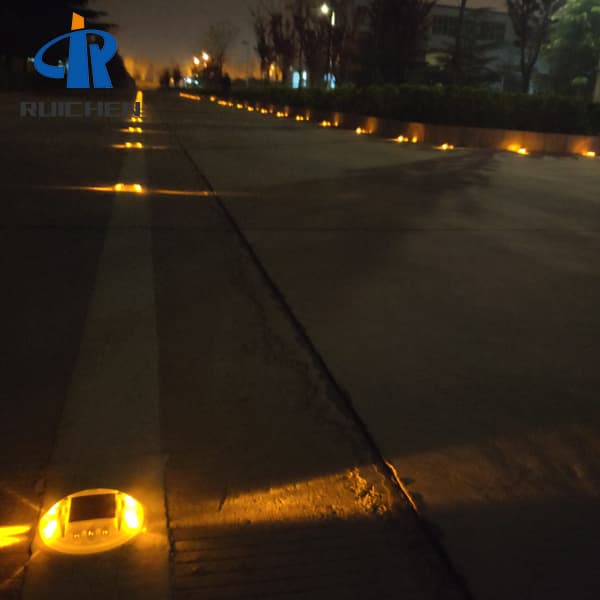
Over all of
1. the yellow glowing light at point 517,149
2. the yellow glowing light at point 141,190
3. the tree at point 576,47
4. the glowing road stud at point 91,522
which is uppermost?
the tree at point 576,47

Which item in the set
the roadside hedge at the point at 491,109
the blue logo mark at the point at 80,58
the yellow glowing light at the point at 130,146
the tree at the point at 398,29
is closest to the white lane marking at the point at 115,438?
the yellow glowing light at the point at 130,146

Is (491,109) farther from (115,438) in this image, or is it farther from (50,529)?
(50,529)

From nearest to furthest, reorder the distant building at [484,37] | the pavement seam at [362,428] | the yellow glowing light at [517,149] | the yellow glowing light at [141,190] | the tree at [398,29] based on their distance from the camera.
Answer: the pavement seam at [362,428]
the yellow glowing light at [141,190]
the yellow glowing light at [517,149]
the tree at [398,29]
the distant building at [484,37]

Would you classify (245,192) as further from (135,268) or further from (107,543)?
(107,543)

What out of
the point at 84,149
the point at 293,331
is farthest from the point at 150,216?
the point at 84,149

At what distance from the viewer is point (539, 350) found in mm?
5316

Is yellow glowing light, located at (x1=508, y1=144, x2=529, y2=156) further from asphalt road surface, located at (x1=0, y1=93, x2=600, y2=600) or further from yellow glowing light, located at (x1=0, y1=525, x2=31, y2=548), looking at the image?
yellow glowing light, located at (x1=0, y1=525, x2=31, y2=548)

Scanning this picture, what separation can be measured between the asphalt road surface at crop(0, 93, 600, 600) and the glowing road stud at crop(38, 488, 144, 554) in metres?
0.06

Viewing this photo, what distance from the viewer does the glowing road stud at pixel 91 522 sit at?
3.00 metres

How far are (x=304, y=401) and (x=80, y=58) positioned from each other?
6980 cm

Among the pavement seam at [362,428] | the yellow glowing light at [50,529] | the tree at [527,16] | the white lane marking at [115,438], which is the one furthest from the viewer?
the tree at [527,16]

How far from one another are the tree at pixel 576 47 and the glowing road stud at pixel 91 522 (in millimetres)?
35640

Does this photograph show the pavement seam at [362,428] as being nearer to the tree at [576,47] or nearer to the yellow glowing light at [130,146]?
the yellow glowing light at [130,146]

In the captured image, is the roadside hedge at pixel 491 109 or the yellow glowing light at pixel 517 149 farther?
the roadside hedge at pixel 491 109
